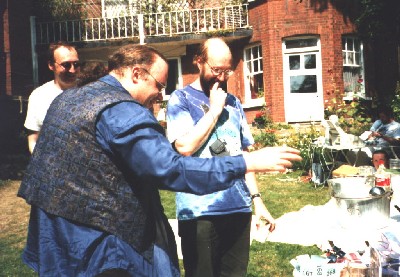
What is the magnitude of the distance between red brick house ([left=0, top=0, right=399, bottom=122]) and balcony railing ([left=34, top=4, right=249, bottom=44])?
0.11 feet

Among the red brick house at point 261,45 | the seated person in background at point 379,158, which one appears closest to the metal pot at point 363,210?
the seated person in background at point 379,158

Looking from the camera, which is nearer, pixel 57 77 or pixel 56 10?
pixel 57 77

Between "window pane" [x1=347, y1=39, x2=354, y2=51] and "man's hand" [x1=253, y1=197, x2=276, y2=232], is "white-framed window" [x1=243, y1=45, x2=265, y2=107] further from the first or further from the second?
"man's hand" [x1=253, y1=197, x2=276, y2=232]

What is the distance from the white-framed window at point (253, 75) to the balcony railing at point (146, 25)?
952mm

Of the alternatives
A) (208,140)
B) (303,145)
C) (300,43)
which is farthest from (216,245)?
(300,43)

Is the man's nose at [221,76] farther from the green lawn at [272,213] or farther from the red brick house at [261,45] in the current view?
the red brick house at [261,45]

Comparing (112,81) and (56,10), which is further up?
(56,10)

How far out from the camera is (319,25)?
1470 cm

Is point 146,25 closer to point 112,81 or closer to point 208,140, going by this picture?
point 208,140

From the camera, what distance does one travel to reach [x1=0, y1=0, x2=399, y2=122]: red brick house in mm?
14766

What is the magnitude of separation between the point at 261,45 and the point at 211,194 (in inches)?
536

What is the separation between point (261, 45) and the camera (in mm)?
15484

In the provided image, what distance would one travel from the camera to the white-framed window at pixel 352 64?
15.3 meters

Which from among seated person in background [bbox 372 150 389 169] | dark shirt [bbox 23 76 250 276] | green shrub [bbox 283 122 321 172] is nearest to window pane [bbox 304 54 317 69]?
green shrub [bbox 283 122 321 172]
